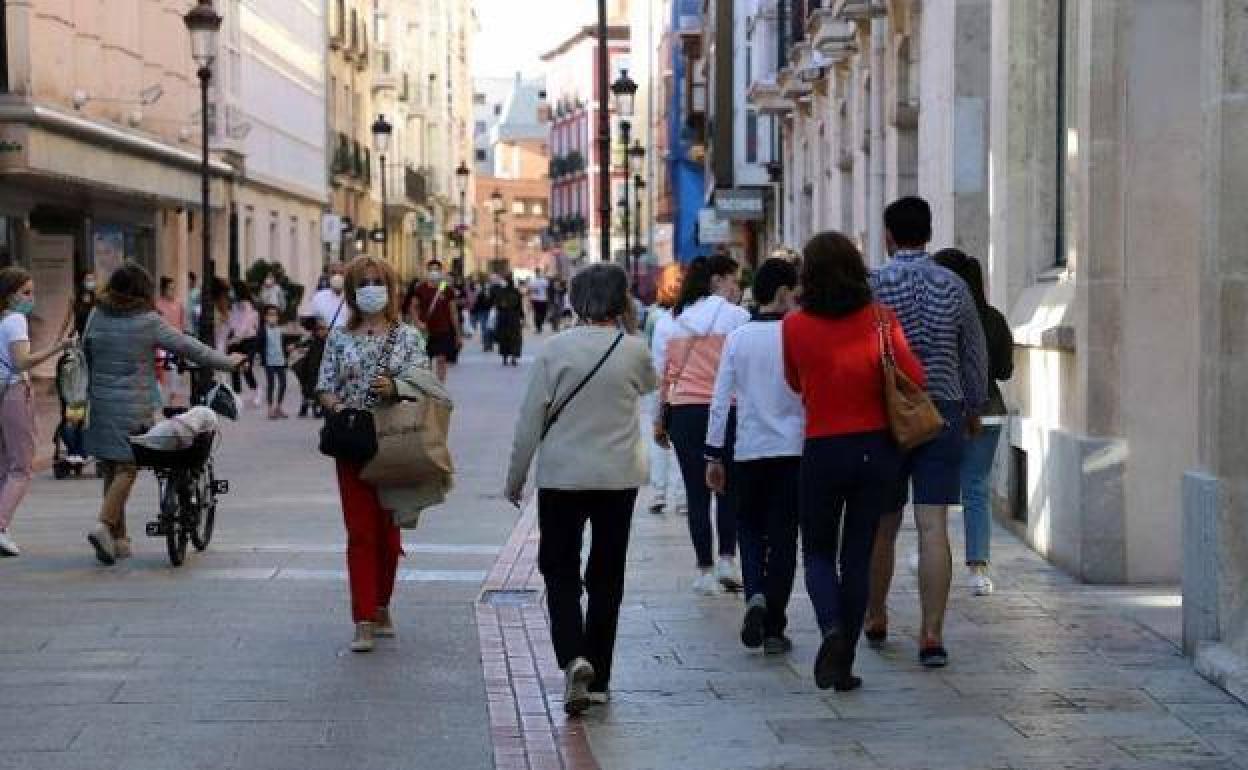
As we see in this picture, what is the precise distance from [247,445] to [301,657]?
1376 cm

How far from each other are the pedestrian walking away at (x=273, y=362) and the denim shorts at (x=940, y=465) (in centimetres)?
1907

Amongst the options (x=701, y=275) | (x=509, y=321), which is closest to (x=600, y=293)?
(x=701, y=275)

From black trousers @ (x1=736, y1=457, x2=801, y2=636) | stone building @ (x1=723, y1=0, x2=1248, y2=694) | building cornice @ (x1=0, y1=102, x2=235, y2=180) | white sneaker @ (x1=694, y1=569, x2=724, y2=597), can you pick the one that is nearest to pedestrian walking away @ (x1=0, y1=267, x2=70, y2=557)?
white sneaker @ (x1=694, y1=569, x2=724, y2=597)

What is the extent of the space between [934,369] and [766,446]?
808mm

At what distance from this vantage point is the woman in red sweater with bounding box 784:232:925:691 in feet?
29.7

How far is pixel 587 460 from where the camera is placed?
878 centimetres

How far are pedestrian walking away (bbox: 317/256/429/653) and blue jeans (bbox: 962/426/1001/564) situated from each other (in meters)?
2.85

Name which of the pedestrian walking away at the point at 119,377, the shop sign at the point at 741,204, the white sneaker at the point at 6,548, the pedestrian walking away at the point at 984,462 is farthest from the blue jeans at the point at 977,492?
the shop sign at the point at 741,204

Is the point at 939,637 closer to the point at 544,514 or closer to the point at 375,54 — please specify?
the point at 544,514

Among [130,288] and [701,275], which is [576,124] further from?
[701,275]

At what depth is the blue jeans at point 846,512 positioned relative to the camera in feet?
29.7

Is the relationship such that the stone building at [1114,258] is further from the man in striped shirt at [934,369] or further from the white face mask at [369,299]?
the white face mask at [369,299]

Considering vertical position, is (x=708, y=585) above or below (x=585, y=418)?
below

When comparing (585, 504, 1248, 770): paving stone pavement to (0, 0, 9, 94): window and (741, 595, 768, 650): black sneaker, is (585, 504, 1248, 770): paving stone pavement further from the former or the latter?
(0, 0, 9, 94): window
